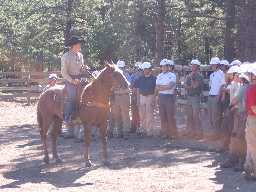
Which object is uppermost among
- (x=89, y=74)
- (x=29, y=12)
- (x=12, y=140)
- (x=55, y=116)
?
(x=29, y=12)

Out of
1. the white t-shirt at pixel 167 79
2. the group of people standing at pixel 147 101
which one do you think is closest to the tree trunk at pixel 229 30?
the group of people standing at pixel 147 101

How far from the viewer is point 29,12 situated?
114ft

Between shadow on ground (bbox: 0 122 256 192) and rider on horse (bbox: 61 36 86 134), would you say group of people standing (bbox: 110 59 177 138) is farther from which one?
rider on horse (bbox: 61 36 86 134)

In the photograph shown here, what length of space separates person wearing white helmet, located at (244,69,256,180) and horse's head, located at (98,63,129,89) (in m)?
2.91

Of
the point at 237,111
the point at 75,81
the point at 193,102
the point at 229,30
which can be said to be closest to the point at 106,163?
the point at 75,81

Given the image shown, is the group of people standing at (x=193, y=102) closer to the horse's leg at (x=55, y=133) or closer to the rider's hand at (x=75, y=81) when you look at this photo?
the rider's hand at (x=75, y=81)

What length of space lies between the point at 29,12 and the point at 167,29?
870cm

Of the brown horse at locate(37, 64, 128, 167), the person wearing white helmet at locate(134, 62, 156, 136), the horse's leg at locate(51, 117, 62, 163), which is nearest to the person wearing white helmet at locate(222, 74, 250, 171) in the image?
the brown horse at locate(37, 64, 128, 167)

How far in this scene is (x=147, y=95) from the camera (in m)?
15.6

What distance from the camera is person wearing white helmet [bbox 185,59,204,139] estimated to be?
1445 centimetres

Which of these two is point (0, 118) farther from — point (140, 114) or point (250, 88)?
point (250, 88)

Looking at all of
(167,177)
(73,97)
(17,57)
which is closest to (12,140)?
(73,97)

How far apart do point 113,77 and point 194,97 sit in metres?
3.65

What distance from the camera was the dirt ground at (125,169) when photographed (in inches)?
380
